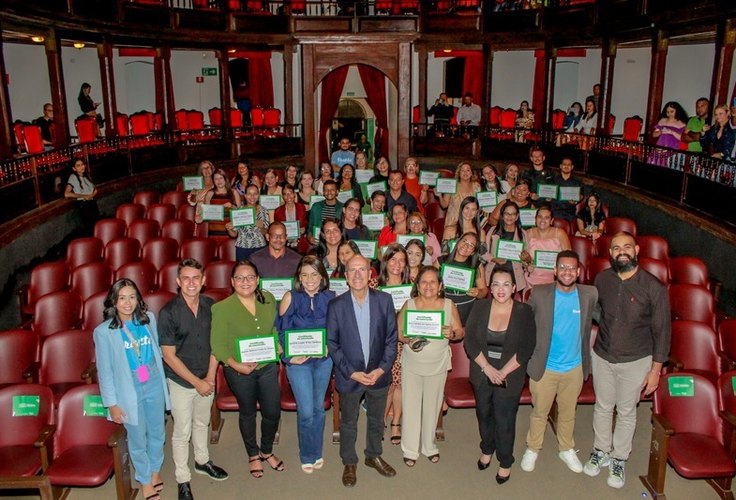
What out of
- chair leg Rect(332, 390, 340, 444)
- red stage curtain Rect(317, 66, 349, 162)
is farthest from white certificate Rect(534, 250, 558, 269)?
red stage curtain Rect(317, 66, 349, 162)

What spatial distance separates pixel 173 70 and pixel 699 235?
15450 mm

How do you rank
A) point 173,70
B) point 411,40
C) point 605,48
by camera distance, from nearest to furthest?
point 605,48 → point 411,40 → point 173,70

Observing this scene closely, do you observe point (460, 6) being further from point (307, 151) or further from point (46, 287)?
point (46, 287)

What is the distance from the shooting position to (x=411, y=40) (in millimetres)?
14188

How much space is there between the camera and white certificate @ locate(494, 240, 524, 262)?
19.5ft

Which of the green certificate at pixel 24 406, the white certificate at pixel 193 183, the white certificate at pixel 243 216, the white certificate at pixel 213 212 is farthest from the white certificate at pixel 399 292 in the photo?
the white certificate at pixel 193 183

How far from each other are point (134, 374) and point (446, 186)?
17.5ft

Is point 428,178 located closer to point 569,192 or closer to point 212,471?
point 569,192

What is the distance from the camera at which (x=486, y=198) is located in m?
7.82

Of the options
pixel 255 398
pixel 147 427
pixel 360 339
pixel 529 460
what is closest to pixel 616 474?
pixel 529 460

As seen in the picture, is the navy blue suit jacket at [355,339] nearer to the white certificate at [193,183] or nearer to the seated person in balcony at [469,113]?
the white certificate at [193,183]

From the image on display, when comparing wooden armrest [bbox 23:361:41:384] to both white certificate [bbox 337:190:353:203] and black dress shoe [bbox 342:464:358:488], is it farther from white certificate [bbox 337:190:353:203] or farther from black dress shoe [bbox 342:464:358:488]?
white certificate [bbox 337:190:353:203]

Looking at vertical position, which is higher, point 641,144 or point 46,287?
point 641,144

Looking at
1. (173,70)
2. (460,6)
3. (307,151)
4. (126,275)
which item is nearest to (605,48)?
(460,6)
